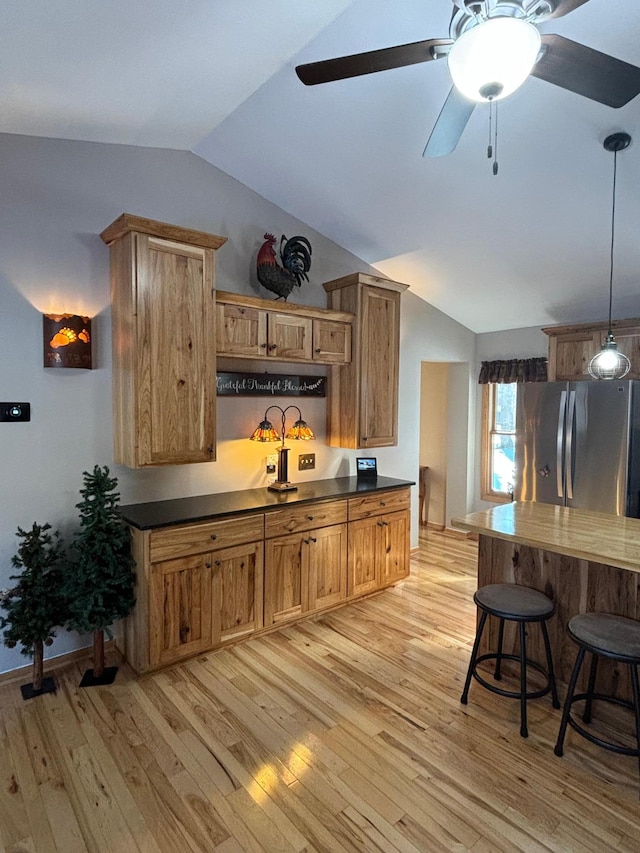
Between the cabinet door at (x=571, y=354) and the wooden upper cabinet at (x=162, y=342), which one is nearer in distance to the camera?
the wooden upper cabinet at (x=162, y=342)

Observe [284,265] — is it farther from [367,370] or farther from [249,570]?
[249,570]

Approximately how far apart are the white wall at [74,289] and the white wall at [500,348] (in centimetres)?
295

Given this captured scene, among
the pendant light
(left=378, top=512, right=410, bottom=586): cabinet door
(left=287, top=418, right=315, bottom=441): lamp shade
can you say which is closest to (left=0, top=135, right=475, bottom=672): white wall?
(left=287, top=418, right=315, bottom=441): lamp shade

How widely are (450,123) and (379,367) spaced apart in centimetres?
225

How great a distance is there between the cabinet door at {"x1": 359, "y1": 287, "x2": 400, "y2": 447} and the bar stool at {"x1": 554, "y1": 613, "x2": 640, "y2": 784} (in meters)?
2.07

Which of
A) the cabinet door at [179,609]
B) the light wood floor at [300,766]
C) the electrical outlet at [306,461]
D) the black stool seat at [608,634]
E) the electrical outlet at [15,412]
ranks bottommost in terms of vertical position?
the light wood floor at [300,766]

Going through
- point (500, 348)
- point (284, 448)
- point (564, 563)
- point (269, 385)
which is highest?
point (500, 348)

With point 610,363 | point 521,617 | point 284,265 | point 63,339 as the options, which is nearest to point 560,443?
point 610,363

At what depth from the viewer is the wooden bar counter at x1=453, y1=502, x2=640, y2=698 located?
2.19 metres

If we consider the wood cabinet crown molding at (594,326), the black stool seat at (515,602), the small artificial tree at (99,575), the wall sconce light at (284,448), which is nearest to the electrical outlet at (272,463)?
the wall sconce light at (284,448)

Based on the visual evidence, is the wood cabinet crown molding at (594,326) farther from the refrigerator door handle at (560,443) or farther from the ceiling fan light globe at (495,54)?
the ceiling fan light globe at (495,54)

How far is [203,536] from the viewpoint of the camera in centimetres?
279

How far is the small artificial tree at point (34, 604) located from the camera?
245 cm

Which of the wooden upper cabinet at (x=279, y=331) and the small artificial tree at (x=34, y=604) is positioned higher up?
the wooden upper cabinet at (x=279, y=331)
